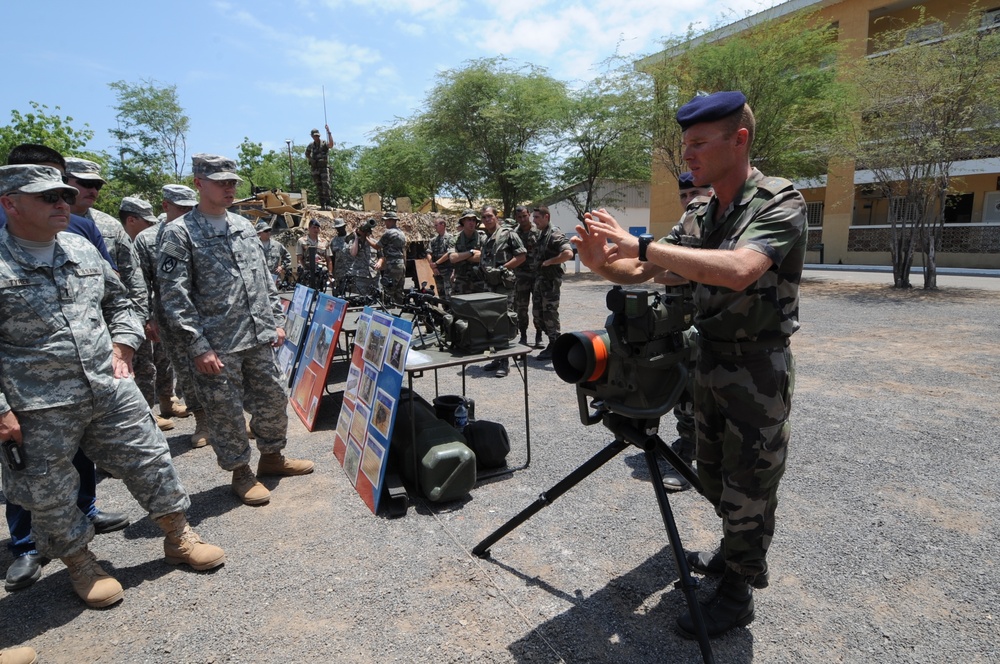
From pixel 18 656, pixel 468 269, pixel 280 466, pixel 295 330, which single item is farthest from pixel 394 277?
pixel 18 656

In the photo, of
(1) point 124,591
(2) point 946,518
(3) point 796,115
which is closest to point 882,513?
(2) point 946,518

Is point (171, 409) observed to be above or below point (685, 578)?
below

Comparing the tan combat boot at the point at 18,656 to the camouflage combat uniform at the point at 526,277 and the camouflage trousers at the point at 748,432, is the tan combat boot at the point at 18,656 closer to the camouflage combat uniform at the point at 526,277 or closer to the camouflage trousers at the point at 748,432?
the camouflage trousers at the point at 748,432

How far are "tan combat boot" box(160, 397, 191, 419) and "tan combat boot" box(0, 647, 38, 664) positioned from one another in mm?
3244

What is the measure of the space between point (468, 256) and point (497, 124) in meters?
18.6

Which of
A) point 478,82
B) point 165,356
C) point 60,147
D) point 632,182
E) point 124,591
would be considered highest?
point 478,82

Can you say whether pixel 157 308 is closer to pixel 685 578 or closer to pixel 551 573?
pixel 551 573

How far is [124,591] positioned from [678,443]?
130 inches

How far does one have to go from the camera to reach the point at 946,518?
10.00 feet

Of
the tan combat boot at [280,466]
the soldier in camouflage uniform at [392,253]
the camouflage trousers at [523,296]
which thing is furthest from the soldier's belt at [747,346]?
the soldier in camouflage uniform at [392,253]

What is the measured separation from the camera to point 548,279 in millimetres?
7090

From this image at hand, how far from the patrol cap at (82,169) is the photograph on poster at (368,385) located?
87.7 inches

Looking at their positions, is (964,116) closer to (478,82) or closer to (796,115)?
(796,115)

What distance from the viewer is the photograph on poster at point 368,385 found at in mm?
3609
